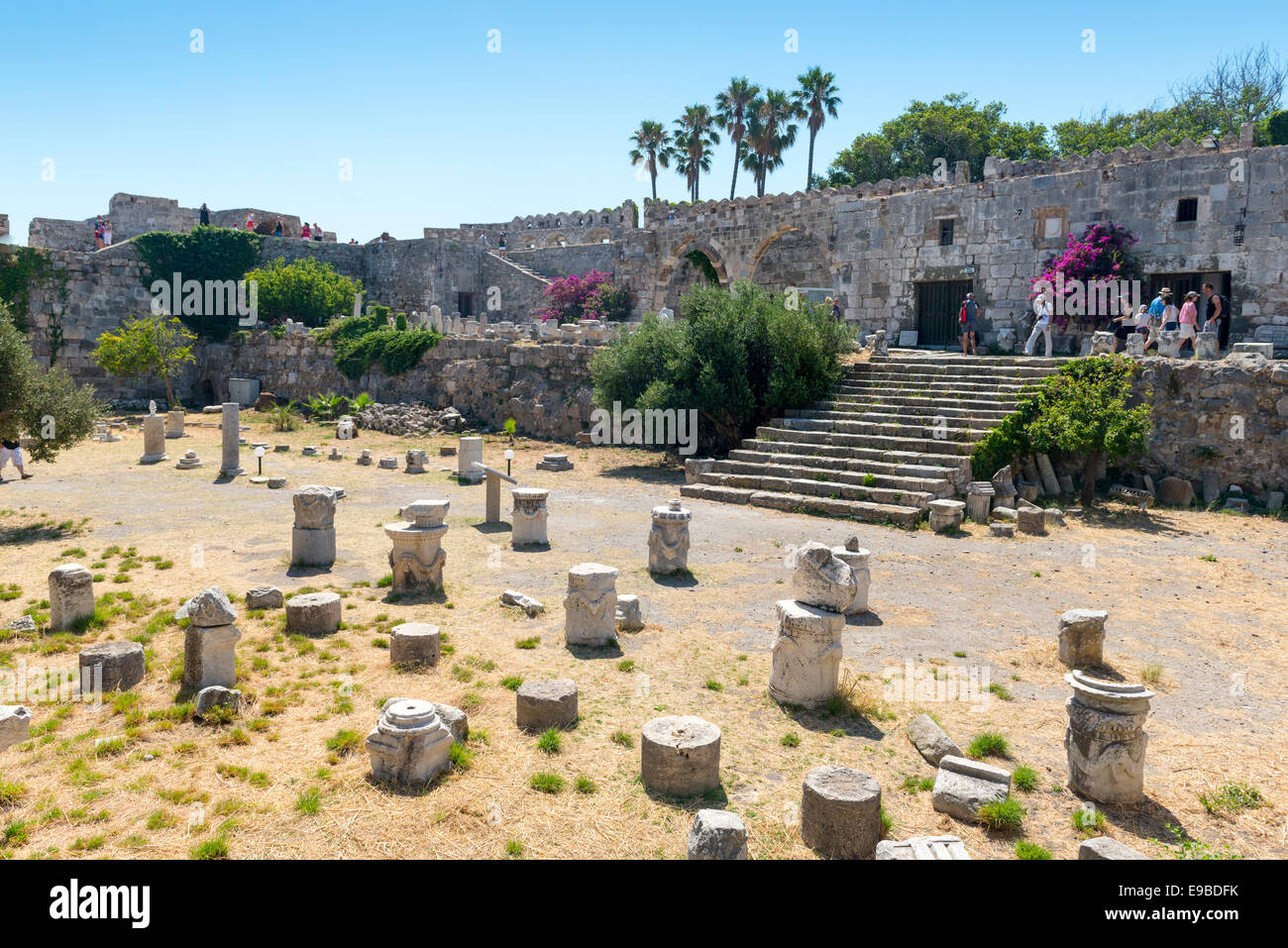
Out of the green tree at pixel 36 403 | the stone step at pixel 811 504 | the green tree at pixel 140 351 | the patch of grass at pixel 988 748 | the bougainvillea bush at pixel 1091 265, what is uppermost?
the bougainvillea bush at pixel 1091 265

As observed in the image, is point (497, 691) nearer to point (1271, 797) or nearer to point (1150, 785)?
point (1150, 785)

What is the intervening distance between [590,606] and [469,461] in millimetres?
9852

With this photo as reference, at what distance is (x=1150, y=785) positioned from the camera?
574 cm

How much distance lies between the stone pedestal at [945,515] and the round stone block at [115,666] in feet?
34.2

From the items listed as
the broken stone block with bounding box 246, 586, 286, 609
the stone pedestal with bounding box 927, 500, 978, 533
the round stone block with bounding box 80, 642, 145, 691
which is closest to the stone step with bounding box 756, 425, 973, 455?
the stone pedestal with bounding box 927, 500, 978, 533

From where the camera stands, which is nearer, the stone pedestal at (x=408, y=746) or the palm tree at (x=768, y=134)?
the stone pedestal at (x=408, y=746)

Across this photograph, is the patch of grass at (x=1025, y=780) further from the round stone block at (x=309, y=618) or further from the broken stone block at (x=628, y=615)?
the round stone block at (x=309, y=618)

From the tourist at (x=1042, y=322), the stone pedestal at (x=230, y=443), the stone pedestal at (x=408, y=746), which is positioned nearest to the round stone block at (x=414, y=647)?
the stone pedestal at (x=408, y=746)

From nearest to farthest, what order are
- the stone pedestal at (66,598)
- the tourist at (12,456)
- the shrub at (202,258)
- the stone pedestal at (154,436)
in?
the stone pedestal at (66,598), the tourist at (12,456), the stone pedestal at (154,436), the shrub at (202,258)

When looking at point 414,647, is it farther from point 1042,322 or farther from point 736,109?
point 736,109

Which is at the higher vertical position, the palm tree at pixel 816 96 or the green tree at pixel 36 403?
the palm tree at pixel 816 96

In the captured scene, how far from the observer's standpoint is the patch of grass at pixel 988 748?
609cm

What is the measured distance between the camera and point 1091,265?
1878 centimetres

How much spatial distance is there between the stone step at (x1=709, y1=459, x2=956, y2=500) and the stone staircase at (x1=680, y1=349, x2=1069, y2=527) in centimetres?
2
